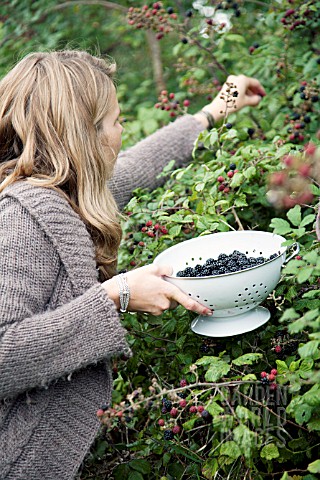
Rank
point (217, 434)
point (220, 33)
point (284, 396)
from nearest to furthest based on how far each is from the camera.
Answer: point (284, 396), point (217, 434), point (220, 33)

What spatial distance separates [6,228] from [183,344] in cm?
63

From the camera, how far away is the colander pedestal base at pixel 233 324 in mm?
1801

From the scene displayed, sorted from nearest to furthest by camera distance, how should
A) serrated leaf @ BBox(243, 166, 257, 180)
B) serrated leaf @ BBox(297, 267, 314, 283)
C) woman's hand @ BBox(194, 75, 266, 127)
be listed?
serrated leaf @ BBox(297, 267, 314, 283), serrated leaf @ BBox(243, 166, 257, 180), woman's hand @ BBox(194, 75, 266, 127)

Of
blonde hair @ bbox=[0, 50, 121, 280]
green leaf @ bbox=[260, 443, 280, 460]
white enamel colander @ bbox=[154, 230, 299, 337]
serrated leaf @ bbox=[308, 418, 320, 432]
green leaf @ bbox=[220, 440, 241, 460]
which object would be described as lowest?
green leaf @ bbox=[260, 443, 280, 460]

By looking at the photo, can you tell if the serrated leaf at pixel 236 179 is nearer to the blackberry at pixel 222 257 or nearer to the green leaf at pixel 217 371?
the blackberry at pixel 222 257

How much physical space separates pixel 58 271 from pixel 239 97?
1.35m

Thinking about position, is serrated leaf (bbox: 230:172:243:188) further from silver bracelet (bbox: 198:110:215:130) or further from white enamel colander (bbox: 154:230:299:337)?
silver bracelet (bbox: 198:110:215:130)

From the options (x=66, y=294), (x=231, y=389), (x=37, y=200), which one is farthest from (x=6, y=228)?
(x=231, y=389)

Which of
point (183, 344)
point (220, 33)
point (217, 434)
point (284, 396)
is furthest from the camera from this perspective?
point (220, 33)

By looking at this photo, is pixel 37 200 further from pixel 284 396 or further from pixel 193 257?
pixel 284 396

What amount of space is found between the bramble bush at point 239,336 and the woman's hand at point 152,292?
160 millimetres

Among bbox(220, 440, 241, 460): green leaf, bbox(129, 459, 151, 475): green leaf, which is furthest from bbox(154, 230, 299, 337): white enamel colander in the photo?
bbox(129, 459, 151, 475): green leaf

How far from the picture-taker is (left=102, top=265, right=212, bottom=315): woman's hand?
5.67 feet

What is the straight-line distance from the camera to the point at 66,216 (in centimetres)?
183
